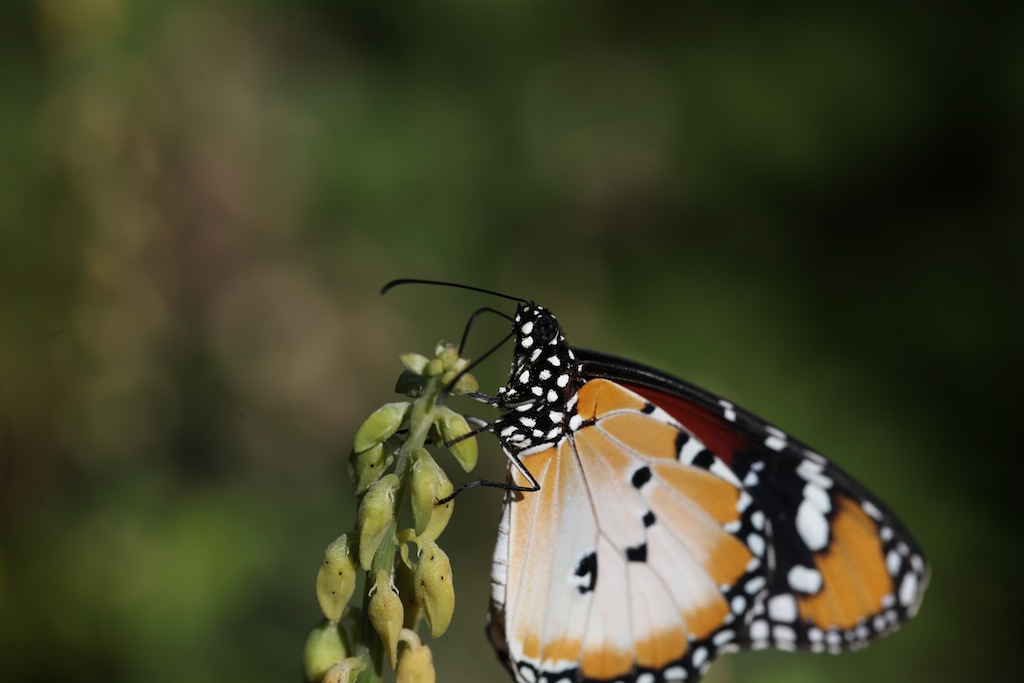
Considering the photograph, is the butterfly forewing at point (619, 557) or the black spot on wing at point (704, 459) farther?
the black spot on wing at point (704, 459)

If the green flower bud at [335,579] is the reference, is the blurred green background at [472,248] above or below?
above

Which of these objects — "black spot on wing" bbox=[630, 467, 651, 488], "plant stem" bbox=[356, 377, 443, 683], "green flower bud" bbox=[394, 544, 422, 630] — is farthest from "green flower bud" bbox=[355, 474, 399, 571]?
"black spot on wing" bbox=[630, 467, 651, 488]

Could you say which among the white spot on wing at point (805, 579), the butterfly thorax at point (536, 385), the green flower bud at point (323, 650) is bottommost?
the green flower bud at point (323, 650)

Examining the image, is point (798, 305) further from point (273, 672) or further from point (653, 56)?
point (273, 672)

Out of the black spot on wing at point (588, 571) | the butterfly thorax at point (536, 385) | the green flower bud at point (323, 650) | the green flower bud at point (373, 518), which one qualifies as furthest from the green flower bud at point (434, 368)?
the black spot on wing at point (588, 571)

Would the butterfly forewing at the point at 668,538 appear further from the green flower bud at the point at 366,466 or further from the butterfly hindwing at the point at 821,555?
the green flower bud at the point at 366,466

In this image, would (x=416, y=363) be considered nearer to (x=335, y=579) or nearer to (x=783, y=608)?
(x=335, y=579)

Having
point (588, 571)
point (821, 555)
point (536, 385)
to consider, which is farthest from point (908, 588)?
point (536, 385)

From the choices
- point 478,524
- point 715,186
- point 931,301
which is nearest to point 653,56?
point 715,186
